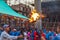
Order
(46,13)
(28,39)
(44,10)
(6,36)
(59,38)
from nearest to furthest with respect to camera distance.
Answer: (59,38) < (6,36) < (28,39) < (46,13) < (44,10)

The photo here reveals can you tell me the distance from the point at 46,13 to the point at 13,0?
496 centimetres

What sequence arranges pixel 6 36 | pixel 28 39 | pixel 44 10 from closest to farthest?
pixel 6 36
pixel 28 39
pixel 44 10

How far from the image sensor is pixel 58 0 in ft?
90.8

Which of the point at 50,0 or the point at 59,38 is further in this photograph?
the point at 50,0

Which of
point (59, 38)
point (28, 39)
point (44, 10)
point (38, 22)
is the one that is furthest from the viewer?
point (44, 10)

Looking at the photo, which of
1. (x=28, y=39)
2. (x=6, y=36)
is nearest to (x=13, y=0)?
(x=28, y=39)

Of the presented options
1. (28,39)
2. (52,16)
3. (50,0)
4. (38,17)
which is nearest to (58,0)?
(50,0)

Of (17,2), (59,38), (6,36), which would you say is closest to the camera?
(59,38)

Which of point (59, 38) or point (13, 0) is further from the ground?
point (59, 38)

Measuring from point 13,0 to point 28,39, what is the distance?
1636 centimetres

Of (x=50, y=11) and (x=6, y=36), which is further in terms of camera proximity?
(x=50, y=11)

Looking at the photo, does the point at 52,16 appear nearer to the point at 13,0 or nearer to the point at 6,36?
the point at 13,0

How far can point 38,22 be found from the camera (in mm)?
18672

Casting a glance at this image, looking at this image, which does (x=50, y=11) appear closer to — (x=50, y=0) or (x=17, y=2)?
(x=50, y=0)
